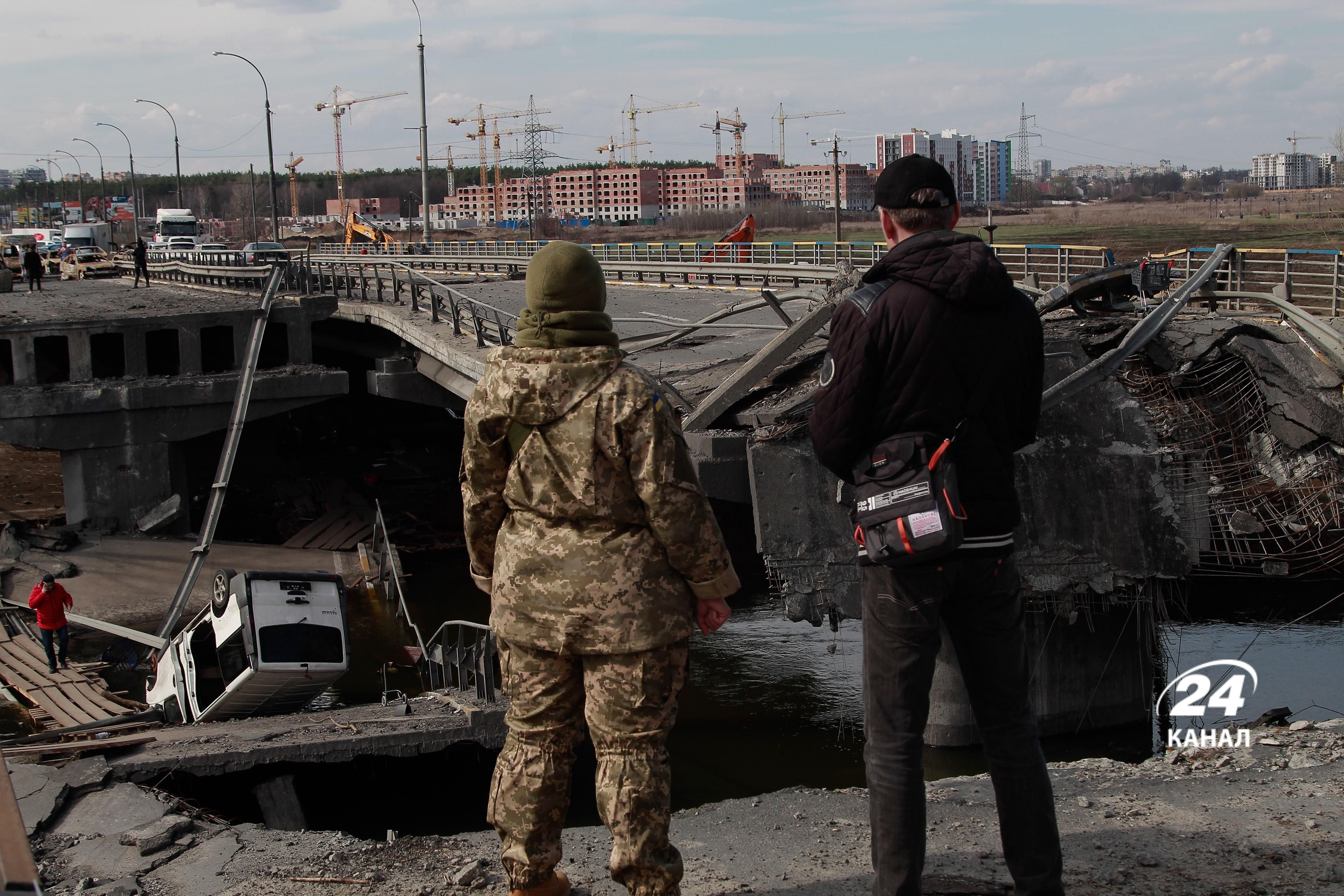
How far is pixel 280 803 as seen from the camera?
31.5 ft

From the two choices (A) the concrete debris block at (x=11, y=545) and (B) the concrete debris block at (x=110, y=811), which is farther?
(A) the concrete debris block at (x=11, y=545)

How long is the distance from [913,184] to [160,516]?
24024 mm

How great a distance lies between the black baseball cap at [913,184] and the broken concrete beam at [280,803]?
7931 mm

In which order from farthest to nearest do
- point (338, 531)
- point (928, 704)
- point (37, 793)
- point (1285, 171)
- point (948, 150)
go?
1. point (1285, 171)
2. point (948, 150)
3. point (338, 531)
4. point (37, 793)
5. point (928, 704)

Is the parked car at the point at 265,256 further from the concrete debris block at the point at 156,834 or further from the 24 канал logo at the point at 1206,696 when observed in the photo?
the concrete debris block at the point at 156,834

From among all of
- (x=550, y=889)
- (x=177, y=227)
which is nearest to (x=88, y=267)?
(x=177, y=227)

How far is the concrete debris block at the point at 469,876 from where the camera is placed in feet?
13.4

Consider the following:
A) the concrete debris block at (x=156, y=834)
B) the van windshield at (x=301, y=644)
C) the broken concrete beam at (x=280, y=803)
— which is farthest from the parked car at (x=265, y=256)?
the concrete debris block at (x=156, y=834)

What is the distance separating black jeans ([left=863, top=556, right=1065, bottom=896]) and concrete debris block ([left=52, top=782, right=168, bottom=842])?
428 cm

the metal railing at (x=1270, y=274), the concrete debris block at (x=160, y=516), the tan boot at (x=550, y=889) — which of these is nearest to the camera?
the tan boot at (x=550, y=889)

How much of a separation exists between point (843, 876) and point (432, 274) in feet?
118

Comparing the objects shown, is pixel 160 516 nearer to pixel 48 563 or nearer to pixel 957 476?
pixel 48 563

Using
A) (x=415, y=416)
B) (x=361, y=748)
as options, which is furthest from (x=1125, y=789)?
(x=415, y=416)

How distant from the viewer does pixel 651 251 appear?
135ft
